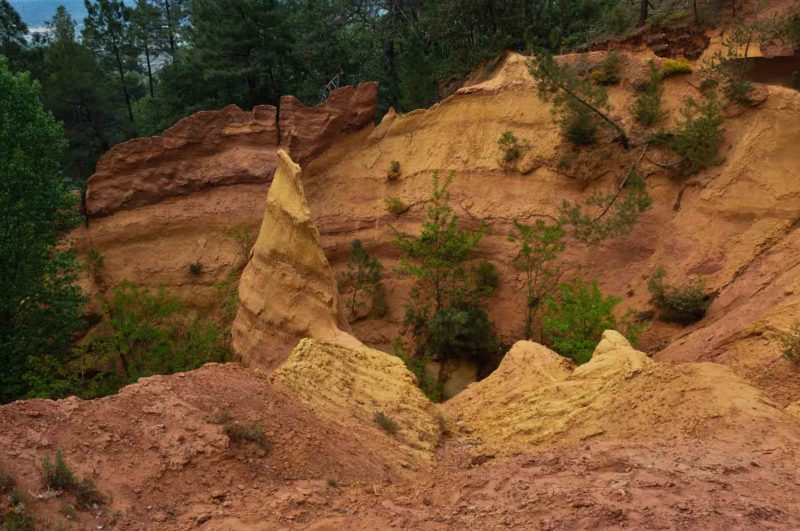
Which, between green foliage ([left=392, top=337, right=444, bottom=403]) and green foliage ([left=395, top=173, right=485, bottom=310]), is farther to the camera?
green foliage ([left=395, top=173, right=485, bottom=310])

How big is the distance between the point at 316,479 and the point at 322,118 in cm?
1620

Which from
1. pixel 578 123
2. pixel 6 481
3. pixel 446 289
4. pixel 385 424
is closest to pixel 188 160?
pixel 446 289

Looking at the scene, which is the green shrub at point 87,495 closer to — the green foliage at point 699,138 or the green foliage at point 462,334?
the green foliage at point 462,334

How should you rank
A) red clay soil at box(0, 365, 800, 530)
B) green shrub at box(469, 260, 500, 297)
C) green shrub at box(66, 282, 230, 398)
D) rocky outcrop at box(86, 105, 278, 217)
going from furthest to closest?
rocky outcrop at box(86, 105, 278, 217) → green shrub at box(469, 260, 500, 297) → green shrub at box(66, 282, 230, 398) → red clay soil at box(0, 365, 800, 530)

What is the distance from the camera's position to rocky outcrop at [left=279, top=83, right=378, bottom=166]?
20984mm

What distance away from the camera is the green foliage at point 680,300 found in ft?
47.9

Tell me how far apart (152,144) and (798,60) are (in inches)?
768

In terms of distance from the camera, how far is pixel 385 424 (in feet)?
29.5

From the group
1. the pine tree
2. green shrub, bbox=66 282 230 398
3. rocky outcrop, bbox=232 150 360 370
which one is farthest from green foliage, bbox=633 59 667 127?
the pine tree

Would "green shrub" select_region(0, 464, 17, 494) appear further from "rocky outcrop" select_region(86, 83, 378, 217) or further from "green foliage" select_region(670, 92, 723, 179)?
"green foliage" select_region(670, 92, 723, 179)

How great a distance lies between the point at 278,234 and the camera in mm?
13570

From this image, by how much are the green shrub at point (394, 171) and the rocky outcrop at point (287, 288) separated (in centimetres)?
732

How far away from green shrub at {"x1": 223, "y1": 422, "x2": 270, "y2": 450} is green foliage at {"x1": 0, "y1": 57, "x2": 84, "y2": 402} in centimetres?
936

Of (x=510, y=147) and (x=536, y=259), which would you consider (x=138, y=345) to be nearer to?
(x=536, y=259)
